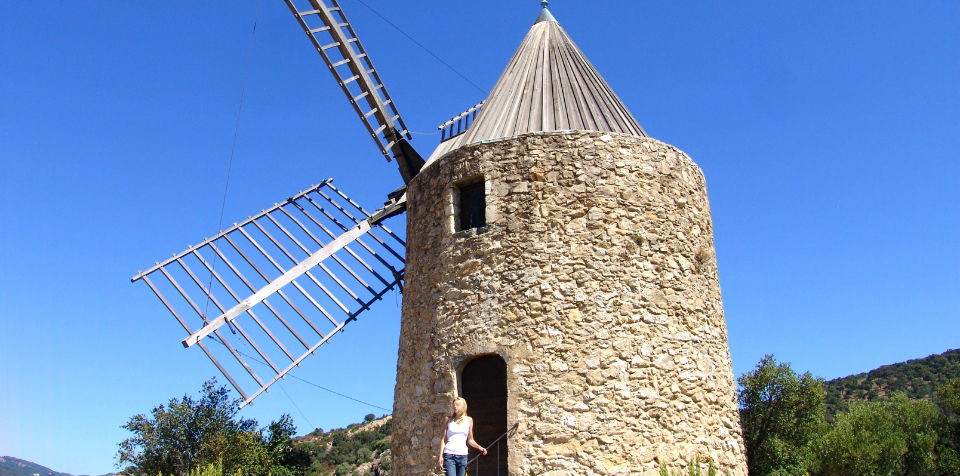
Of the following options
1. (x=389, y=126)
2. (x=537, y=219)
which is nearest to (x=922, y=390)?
(x=389, y=126)

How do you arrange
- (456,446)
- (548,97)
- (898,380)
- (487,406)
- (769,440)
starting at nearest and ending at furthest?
(456,446)
(487,406)
(548,97)
(769,440)
(898,380)

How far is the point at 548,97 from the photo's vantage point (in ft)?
26.9

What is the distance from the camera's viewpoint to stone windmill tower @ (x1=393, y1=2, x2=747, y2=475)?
20.4ft

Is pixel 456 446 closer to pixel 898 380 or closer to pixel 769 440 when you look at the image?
pixel 769 440

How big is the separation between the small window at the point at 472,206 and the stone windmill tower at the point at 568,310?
16mm

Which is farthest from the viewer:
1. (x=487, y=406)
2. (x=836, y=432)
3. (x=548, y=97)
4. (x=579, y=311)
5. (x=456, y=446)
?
(x=836, y=432)

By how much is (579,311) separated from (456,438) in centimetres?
156

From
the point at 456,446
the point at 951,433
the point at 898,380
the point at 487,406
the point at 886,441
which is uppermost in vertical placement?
the point at 898,380

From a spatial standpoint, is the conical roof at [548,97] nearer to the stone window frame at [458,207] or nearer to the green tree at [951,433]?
the stone window frame at [458,207]

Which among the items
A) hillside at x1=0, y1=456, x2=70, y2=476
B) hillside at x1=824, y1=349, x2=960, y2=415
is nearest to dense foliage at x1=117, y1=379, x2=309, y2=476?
hillside at x1=824, y1=349, x2=960, y2=415

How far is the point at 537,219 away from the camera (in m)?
6.81

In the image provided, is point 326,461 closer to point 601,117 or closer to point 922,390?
point 601,117

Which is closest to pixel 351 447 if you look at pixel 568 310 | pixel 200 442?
pixel 200 442

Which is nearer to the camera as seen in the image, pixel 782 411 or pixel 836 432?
pixel 782 411
